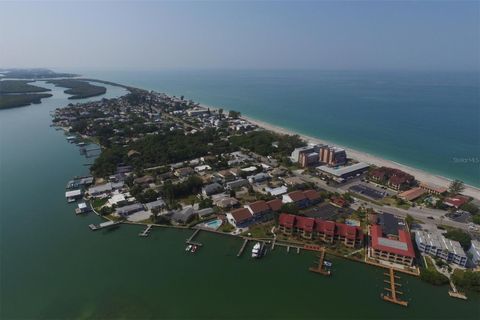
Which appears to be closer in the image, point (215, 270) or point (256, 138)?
point (215, 270)

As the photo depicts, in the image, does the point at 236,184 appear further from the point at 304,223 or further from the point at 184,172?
the point at 304,223

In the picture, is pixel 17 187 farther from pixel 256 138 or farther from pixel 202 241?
pixel 256 138

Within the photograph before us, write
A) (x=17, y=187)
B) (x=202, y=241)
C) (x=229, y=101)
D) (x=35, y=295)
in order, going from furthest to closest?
(x=229, y=101) → (x=17, y=187) → (x=202, y=241) → (x=35, y=295)

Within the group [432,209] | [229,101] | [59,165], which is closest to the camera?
[432,209]

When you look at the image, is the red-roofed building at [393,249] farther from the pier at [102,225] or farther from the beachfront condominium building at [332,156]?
→ the pier at [102,225]

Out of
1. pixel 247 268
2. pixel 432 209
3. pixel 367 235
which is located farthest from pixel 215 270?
pixel 432 209

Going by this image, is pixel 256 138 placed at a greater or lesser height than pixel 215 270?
greater

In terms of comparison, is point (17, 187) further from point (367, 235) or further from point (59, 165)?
point (367, 235)

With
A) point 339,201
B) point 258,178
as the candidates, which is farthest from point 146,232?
point 339,201
